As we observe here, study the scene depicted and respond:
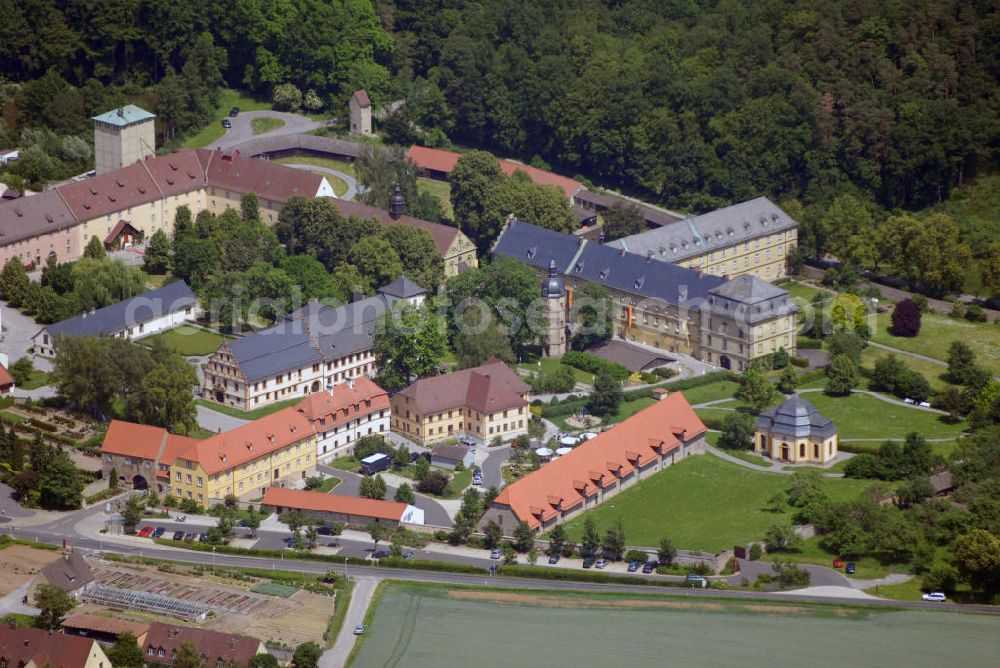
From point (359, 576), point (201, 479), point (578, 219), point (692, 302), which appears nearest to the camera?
point (359, 576)

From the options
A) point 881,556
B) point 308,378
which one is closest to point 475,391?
point 308,378

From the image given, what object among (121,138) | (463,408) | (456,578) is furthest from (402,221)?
(456,578)

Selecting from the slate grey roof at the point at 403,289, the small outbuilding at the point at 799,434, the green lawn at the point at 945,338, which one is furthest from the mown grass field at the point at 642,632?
the green lawn at the point at 945,338

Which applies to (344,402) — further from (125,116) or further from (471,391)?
(125,116)

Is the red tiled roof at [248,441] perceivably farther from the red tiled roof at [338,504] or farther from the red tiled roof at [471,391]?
the red tiled roof at [471,391]

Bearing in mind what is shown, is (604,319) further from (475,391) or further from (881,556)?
(881,556)

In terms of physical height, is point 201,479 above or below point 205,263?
below
